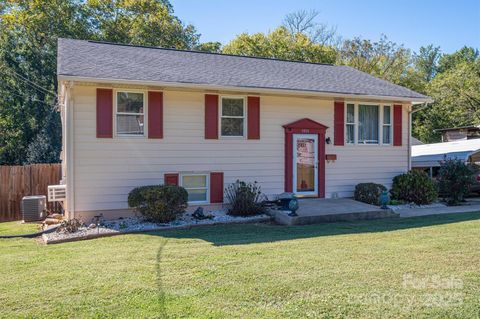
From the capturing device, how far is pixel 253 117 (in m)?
11.7

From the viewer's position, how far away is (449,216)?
34.1 ft

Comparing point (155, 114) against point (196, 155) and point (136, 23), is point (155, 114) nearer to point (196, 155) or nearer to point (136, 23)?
point (196, 155)

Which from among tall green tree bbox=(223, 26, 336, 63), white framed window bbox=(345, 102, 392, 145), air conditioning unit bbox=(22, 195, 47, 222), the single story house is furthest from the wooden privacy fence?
tall green tree bbox=(223, 26, 336, 63)

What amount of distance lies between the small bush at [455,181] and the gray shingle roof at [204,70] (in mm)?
2423

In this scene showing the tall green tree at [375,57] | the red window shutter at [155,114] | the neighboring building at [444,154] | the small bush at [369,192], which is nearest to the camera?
the red window shutter at [155,114]

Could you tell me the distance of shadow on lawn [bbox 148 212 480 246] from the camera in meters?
7.95

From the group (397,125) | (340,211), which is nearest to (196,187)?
(340,211)

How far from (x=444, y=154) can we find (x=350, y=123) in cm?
623

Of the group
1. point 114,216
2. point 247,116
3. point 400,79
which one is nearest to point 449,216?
point 247,116

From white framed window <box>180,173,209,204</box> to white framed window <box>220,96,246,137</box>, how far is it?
1.37 metres

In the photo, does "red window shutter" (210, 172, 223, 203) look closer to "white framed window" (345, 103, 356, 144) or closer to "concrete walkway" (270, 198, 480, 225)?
"concrete walkway" (270, 198, 480, 225)

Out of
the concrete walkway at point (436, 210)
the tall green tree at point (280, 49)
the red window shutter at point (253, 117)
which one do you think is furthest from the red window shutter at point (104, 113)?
the tall green tree at point (280, 49)

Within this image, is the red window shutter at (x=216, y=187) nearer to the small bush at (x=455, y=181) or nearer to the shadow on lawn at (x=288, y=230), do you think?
the shadow on lawn at (x=288, y=230)

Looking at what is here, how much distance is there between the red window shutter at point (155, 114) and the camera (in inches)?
415
